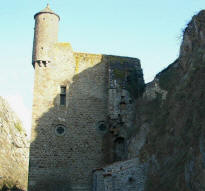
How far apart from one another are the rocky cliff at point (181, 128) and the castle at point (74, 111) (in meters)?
2.26

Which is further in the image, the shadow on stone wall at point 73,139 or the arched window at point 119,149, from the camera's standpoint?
the arched window at point 119,149

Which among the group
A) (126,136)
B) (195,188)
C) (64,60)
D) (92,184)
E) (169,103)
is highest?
(64,60)

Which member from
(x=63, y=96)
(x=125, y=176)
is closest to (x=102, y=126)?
(x=63, y=96)

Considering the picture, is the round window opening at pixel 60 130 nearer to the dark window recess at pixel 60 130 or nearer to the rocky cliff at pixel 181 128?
the dark window recess at pixel 60 130

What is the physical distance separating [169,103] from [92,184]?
22.3ft

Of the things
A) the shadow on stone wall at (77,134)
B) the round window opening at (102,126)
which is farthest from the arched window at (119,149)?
the round window opening at (102,126)

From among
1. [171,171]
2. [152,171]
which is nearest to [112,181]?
[152,171]

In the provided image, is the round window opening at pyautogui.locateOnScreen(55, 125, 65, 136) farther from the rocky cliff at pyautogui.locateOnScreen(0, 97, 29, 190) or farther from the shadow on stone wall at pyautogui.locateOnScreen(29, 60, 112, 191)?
the rocky cliff at pyautogui.locateOnScreen(0, 97, 29, 190)

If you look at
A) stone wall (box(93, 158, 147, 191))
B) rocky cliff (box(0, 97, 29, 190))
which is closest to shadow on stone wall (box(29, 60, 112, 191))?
stone wall (box(93, 158, 147, 191))

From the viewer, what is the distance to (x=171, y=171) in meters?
11.3

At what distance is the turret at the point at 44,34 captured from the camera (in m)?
19.7

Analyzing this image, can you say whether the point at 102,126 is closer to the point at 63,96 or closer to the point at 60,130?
the point at 60,130

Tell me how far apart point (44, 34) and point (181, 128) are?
11.5 m

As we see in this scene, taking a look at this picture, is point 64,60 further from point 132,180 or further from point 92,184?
point 132,180
